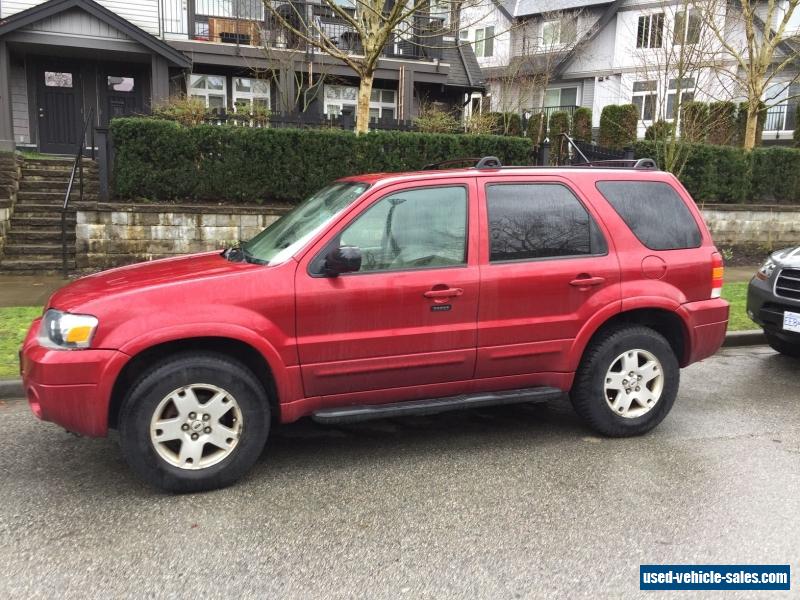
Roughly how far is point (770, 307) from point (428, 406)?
3972 mm

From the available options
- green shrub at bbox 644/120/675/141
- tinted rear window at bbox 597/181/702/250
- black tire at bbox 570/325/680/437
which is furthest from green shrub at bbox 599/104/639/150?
black tire at bbox 570/325/680/437

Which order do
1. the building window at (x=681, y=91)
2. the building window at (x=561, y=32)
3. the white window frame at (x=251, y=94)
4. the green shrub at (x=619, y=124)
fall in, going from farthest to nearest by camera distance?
the building window at (x=561, y=32), the white window frame at (x=251, y=94), the green shrub at (x=619, y=124), the building window at (x=681, y=91)

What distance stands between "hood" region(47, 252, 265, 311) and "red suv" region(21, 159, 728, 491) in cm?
2

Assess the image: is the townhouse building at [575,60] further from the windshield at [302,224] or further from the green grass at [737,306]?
the windshield at [302,224]

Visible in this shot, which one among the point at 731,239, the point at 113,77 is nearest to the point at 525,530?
the point at 731,239

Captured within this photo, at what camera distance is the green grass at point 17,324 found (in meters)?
5.55

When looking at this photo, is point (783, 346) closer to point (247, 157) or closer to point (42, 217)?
point (247, 157)

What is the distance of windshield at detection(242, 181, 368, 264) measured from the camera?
12.9 ft

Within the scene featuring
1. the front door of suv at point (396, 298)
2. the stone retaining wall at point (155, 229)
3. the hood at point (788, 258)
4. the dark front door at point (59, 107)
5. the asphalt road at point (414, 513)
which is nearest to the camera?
the asphalt road at point (414, 513)

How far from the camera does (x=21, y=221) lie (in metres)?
11.0

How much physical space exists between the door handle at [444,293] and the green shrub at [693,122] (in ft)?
37.1

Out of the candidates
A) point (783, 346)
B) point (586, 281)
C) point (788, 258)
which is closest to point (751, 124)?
point (783, 346)

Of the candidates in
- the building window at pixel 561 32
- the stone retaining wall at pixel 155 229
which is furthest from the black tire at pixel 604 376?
the building window at pixel 561 32

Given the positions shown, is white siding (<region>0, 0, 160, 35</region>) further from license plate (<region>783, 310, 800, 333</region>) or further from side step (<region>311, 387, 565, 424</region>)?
license plate (<region>783, 310, 800, 333</region>)
